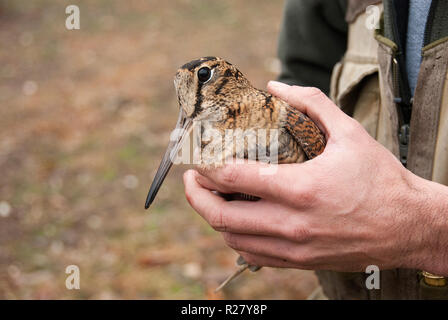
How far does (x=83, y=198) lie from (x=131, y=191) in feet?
1.57

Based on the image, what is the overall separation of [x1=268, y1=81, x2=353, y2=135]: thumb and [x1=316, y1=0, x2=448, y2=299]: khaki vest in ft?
0.89

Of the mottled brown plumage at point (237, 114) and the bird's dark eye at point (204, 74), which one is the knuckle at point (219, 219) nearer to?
the mottled brown plumage at point (237, 114)

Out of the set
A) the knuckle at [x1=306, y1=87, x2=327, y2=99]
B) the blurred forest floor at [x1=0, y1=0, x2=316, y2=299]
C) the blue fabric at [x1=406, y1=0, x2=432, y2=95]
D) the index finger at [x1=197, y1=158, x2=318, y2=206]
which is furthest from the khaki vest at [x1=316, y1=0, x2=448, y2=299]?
the blurred forest floor at [x1=0, y1=0, x2=316, y2=299]

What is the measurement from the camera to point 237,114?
170 centimetres

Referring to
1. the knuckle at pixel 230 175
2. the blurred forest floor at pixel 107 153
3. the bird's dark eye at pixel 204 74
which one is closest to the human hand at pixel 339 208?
the knuckle at pixel 230 175

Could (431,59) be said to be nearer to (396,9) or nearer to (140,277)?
(396,9)

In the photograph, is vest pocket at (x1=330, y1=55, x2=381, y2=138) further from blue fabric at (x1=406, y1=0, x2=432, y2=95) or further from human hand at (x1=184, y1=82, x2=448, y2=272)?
human hand at (x1=184, y1=82, x2=448, y2=272)

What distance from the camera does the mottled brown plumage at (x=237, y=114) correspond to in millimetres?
1645

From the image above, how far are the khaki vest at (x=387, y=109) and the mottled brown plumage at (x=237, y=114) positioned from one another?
304mm

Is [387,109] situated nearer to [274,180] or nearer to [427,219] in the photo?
[427,219]

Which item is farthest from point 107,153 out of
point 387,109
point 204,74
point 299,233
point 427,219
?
point 427,219

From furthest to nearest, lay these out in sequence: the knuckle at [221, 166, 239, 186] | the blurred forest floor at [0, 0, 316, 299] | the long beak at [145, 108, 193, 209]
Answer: the blurred forest floor at [0, 0, 316, 299], the long beak at [145, 108, 193, 209], the knuckle at [221, 166, 239, 186]

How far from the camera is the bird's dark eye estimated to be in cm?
169

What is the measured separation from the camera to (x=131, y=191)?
4.62 meters
